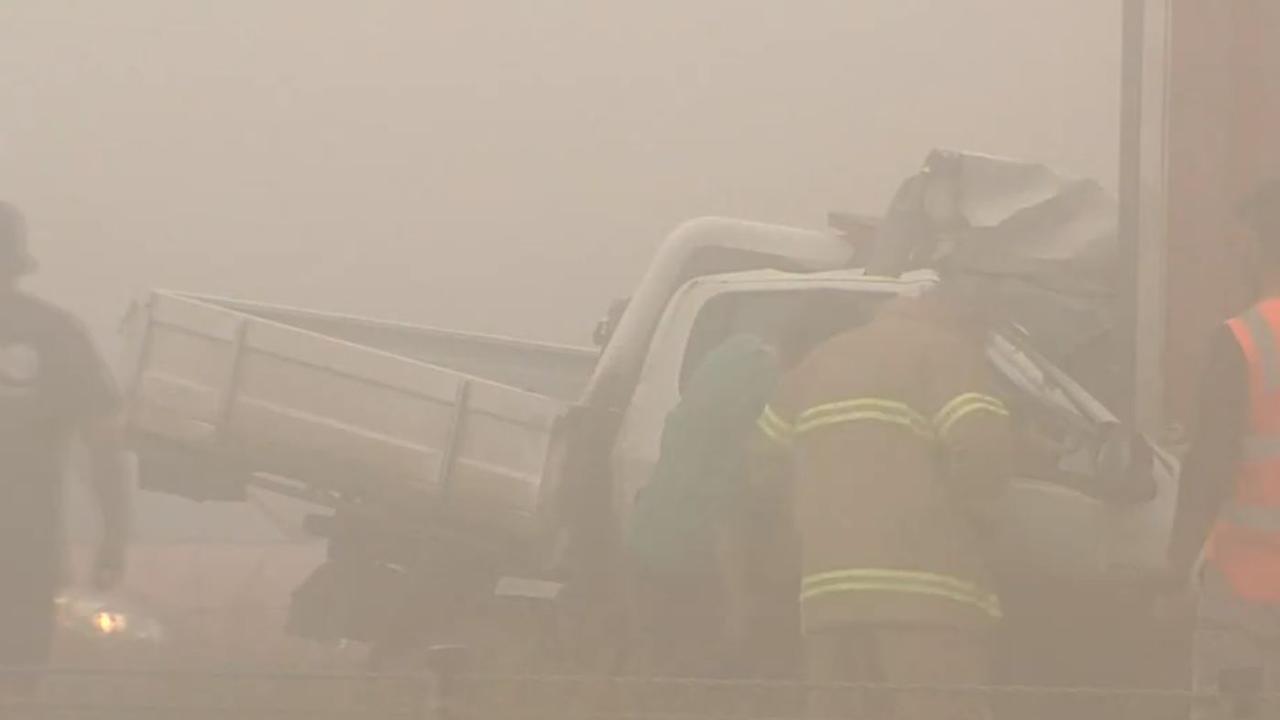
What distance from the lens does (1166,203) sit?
4441 mm

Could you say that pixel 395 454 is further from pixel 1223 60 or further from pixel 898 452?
pixel 1223 60

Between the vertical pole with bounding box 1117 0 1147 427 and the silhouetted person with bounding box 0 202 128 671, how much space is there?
2462mm

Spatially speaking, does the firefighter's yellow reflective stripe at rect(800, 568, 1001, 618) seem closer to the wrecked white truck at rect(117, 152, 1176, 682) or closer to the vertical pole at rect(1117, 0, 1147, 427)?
the wrecked white truck at rect(117, 152, 1176, 682)

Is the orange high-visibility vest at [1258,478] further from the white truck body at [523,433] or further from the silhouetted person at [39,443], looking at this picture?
the silhouetted person at [39,443]

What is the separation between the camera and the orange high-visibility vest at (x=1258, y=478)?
364cm

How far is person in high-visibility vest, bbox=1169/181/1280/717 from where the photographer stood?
3.63m

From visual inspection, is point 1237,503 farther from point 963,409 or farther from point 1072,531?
point 1072,531

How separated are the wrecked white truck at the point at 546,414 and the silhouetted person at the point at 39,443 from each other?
746mm

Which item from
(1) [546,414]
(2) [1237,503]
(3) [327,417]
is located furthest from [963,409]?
(3) [327,417]

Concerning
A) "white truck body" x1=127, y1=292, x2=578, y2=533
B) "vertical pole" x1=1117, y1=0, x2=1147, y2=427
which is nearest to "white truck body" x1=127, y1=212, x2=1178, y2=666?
"white truck body" x1=127, y1=292, x2=578, y2=533

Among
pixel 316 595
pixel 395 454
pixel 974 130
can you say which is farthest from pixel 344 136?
pixel 974 130

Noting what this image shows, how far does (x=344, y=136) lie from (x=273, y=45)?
44 centimetres

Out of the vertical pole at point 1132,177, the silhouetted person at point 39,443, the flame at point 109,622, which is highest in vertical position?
the vertical pole at point 1132,177

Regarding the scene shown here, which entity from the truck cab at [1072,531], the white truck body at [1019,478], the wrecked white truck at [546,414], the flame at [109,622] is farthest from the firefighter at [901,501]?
the flame at [109,622]
